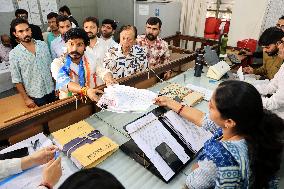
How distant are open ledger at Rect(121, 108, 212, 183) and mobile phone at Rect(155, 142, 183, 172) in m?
0.01

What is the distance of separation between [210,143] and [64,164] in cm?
86

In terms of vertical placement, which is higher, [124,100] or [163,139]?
[124,100]

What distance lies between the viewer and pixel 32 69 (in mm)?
3035

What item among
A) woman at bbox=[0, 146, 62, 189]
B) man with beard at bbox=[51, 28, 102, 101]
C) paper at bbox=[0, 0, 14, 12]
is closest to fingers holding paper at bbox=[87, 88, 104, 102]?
man with beard at bbox=[51, 28, 102, 101]

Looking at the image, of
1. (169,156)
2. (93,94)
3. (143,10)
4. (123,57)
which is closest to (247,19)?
(143,10)

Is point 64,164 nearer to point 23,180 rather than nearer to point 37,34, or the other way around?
point 23,180

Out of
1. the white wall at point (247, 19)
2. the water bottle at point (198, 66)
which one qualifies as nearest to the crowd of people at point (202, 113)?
the water bottle at point (198, 66)

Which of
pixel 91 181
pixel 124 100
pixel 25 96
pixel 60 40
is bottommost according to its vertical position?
pixel 25 96

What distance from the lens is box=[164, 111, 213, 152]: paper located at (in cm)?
154

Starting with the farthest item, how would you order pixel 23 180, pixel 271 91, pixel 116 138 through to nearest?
1. pixel 271 91
2. pixel 116 138
3. pixel 23 180

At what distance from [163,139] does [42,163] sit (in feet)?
2.40

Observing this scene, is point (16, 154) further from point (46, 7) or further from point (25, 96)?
point (46, 7)

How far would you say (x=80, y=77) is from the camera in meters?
2.21

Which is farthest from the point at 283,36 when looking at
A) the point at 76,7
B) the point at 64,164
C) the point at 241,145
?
the point at 76,7
